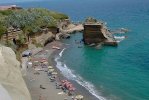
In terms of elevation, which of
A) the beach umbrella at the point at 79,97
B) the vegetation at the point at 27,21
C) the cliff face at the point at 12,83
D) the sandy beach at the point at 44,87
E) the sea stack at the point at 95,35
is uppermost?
the cliff face at the point at 12,83

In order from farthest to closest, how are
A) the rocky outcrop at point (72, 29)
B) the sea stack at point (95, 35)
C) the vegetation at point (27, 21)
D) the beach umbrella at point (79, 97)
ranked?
the rocky outcrop at point (72, 29) → the sea stack at point (95, 35) → the vegetation at point (27, 21) → the beach umbrella at point (79, 97)

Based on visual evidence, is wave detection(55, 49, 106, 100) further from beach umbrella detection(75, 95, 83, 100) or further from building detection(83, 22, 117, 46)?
building detection(83, 22, 117, 46)

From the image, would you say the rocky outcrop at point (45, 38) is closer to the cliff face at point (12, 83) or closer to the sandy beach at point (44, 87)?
the sandy beach at point (44, 87)

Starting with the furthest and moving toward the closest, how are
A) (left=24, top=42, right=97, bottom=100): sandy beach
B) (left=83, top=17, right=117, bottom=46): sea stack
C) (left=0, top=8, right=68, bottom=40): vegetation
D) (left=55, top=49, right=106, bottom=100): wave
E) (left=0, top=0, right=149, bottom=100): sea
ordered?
(left=83, top=17, right=117, bottom=46): sea stack, (left=0, top=8, right=68, bottom=40): vegetation, (left=55, top=49, right=106, bottom=100): wave, (left=0, top=0, right=149, bottom=100): sea, (left=24, top=42, right=97, bottom=100): sandy beach

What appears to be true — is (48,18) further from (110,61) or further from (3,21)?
(110,61)

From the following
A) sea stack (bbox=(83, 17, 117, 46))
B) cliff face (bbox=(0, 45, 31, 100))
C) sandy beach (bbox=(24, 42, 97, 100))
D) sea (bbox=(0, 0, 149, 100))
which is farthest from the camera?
sea stack (bbox=(83, 17, 117, 46))

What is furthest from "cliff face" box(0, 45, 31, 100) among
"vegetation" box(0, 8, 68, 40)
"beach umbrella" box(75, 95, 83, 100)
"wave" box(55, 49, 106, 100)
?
"vegetation" box(0, 8, 68, 40)

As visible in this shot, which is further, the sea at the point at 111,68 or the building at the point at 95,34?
the building at the point at 95,34

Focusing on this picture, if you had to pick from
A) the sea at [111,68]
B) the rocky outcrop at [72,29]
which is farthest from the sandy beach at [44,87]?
the rocky outcrop at [72,29]

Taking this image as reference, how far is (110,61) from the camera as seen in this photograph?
66.4 metres

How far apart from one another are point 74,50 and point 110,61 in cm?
1553

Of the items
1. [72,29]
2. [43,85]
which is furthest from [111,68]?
[72,29]

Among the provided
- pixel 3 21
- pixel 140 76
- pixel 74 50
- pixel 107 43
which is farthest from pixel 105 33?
pixel 140 76

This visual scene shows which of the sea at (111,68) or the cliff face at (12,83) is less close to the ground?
the cliff face at (12,83)
